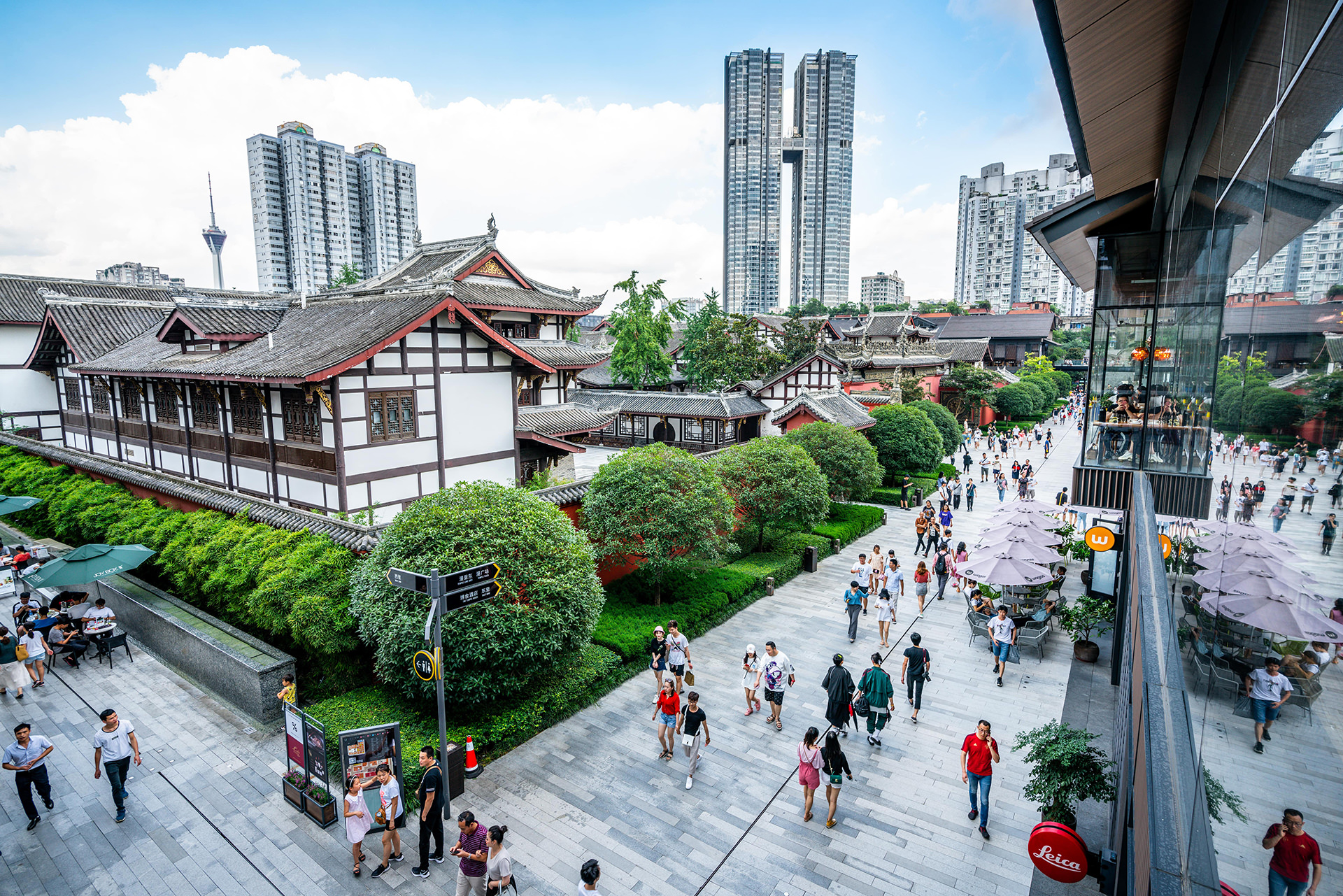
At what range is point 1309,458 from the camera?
1800 millimetres

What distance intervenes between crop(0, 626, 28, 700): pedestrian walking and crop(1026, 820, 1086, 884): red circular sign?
638 inches

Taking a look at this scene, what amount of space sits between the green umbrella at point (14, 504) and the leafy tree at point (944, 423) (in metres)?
37.2

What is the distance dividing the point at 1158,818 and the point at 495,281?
83.3ft

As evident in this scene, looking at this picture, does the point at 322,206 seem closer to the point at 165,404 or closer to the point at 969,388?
the point at 165,404

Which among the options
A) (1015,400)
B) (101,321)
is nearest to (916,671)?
(101,321)

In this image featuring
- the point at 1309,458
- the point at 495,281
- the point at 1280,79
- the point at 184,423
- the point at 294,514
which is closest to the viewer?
the point at 1309,458

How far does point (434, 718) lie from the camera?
10.6 m

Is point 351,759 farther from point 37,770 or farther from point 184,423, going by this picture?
point 184,423

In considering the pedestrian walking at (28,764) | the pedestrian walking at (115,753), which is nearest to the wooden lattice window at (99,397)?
the pedestrian walking at (28,764)

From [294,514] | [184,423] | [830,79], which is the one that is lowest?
[294,514]

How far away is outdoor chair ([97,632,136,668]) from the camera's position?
1329 centimetres

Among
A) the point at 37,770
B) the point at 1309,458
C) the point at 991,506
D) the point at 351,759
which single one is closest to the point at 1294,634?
the point at 1309,458

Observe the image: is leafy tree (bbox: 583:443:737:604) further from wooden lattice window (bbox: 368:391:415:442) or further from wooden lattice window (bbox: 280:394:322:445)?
wooden lattice window (bbox: 280:394:322:445)

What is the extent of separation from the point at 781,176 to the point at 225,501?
4198 inches
